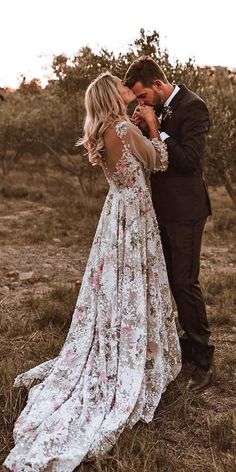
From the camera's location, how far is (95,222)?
12852 millimetres

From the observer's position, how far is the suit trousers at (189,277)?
4391mm

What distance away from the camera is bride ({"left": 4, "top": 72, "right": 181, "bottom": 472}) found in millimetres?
3740

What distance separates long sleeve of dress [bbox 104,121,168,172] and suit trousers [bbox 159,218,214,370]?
2.08 feet

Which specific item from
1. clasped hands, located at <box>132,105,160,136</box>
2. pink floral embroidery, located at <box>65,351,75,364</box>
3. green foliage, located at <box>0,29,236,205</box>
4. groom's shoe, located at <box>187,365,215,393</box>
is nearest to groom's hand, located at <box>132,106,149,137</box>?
clasped hands, located at <box>132,105,160,136</box>

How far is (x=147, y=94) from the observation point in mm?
4250

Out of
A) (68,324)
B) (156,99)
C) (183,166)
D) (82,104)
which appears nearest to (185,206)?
(183,166)

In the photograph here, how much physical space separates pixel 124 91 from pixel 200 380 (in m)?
2.49

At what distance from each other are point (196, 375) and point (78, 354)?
1091 mm

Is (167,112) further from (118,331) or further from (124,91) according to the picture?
(118,331)

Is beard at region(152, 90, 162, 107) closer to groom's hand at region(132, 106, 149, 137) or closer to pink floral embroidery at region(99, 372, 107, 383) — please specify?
groom's hand at region(132, 106, 149, 137)

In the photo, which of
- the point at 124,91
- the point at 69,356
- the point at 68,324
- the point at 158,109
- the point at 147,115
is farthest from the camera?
the point at 68,324

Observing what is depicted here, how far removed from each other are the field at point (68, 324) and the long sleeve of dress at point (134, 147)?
1.87m

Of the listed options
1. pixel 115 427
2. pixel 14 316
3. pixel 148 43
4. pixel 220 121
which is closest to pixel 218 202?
pixel 220 121

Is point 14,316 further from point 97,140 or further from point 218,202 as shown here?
point 218,202
